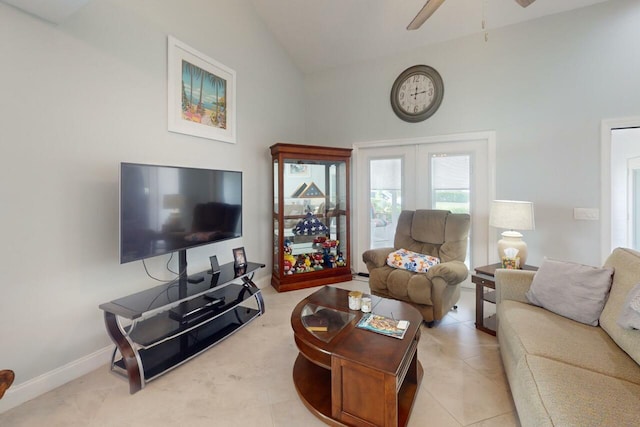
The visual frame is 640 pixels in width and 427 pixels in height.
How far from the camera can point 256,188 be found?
11.5 feet

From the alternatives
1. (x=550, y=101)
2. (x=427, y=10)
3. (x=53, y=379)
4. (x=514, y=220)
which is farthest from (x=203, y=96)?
(x=550, y=101)

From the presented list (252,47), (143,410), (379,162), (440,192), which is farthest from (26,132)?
(440,192)

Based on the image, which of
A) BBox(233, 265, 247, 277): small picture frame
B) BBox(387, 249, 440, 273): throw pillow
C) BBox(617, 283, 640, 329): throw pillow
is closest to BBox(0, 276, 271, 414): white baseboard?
BBox(233, 265, 247, 277): small picture frame

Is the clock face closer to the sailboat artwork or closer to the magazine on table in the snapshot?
the sailboat artwork

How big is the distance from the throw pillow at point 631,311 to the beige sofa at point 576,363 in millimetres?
51

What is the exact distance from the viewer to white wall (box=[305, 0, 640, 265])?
8.80 ft

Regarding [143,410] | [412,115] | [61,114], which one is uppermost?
[412,115]

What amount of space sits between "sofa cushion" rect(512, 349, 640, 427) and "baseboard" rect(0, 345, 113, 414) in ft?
8.53

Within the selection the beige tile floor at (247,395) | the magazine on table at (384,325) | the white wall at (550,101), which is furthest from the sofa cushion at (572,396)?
the white wall at (550,101)

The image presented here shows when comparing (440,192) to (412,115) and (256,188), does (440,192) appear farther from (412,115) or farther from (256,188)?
(256,188)

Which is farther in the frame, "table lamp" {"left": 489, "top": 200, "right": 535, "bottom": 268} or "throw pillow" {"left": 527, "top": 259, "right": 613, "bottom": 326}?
"table lamp" {"left": 489, "top": 200, "right": 535, "bottom": 268}

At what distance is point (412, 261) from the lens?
268 centimetres

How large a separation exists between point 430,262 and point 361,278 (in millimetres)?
1460

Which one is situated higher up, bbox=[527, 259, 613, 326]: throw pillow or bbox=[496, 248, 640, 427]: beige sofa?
bbox=[527, 259, 613, 326]: throw pillow
